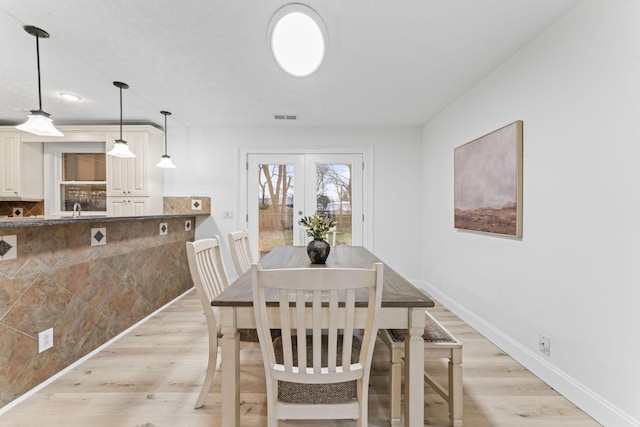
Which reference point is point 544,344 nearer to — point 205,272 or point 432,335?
point 432,335

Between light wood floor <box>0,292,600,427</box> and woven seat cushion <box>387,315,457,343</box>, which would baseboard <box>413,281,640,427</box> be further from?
woven seat cushion <box>387,315,457,343</box>

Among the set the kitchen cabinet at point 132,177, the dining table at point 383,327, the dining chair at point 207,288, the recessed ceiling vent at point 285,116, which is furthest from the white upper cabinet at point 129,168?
the dining table at point 383,327

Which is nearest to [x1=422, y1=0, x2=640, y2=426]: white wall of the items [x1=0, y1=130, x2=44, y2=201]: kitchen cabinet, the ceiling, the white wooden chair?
the ceiling

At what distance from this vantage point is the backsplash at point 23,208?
13.0 feet

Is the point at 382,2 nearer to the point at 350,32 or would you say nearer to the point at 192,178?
the point at 350,32

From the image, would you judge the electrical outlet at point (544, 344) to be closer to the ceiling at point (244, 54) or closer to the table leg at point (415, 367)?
the table leg at point (415, 367)

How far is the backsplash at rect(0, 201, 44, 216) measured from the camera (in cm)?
396

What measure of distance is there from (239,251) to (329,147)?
2.31m

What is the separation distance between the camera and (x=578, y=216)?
1.70 meters

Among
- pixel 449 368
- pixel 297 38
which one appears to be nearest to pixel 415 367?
pixel 449 368

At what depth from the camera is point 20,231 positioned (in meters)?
1.64

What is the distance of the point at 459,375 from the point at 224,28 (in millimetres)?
2460

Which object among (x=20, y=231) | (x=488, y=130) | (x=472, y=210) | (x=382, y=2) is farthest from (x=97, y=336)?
(x=488, y=130)

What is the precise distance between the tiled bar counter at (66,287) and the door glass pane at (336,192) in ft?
7.05
